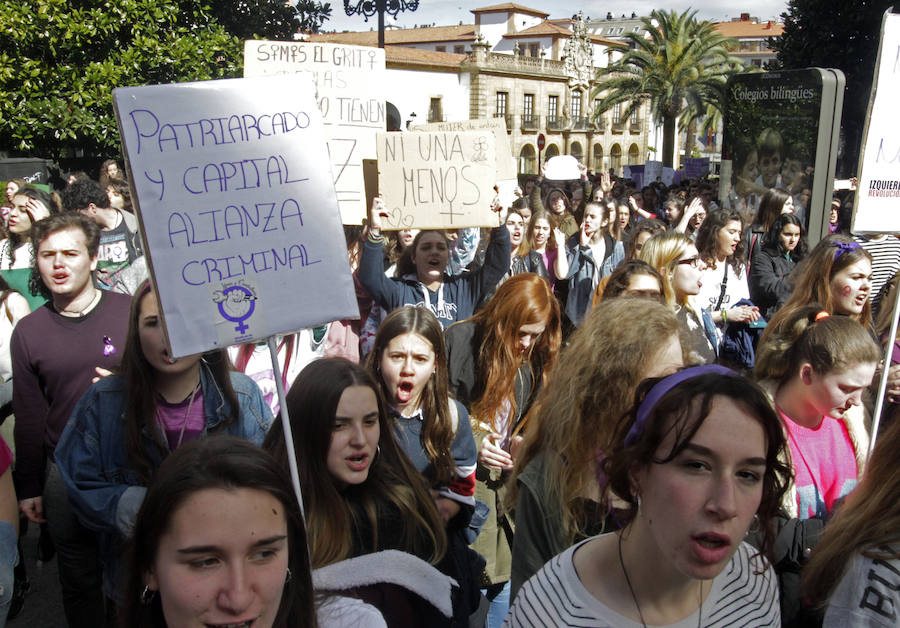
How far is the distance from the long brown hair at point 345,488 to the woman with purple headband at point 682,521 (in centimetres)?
64

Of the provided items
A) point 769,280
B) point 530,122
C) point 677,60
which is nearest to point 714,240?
point 769,280

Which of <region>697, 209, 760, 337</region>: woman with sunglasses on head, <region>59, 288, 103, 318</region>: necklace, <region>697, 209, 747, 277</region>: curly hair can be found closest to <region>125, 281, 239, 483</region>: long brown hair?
<region>59, 288, 103, 318</region>: necklace

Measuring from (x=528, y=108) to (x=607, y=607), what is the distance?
6092 centimetres

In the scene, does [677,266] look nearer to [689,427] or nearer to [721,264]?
[721,264]

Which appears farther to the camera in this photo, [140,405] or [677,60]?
[677,60]

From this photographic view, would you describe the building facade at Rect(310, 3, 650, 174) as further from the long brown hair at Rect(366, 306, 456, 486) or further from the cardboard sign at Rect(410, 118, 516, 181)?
the long brown hair at Rect(366, 306, 456, 486)

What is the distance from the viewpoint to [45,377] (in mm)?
3363

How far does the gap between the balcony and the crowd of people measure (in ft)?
184

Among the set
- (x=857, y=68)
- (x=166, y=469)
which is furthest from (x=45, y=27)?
(x=857, y=68)

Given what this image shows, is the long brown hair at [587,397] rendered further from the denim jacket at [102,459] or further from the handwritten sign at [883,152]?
the handwritten sign at [883,152]

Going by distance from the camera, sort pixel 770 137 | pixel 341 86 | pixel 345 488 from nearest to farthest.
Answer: pixel 345 488
pixel 341 86
pixel 770 137

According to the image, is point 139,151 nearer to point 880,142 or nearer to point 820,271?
point 880,142

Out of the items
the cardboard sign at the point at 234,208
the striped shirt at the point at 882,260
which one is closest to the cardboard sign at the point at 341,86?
the cardboard sign at the point at 234,208

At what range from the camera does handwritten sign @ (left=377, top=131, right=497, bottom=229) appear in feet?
15.4
